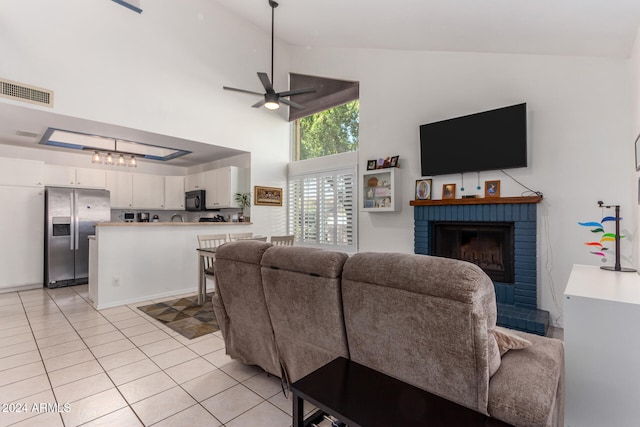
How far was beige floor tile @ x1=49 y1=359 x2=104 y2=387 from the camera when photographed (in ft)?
7.29

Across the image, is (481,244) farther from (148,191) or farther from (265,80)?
(148,191)

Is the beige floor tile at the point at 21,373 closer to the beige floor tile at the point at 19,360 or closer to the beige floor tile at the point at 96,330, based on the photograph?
the beige floor tile at the point at 19,360

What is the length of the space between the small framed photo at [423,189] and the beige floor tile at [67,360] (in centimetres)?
401

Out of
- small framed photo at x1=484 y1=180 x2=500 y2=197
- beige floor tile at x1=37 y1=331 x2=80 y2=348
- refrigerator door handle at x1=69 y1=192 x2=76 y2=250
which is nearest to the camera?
beige floor tile at x1=37 y1=331 x2=80 y2=348

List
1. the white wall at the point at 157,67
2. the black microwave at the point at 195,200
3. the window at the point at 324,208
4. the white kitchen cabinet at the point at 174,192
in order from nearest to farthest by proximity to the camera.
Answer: the white wall at the point at 157,67 → the window at the point at 324,208 → the black microwave at the point at 195,200 → the white kitchen cabinet at the point at 174,192

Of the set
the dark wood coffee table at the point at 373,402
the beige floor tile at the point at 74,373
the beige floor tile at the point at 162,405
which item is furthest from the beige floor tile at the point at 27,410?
the dark wood coffee table at the point at 373,402

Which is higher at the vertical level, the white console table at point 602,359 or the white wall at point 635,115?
the white wall at point 635,115

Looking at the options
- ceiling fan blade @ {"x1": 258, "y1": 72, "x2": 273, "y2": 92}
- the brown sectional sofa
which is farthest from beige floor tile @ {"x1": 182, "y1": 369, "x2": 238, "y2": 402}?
ceiling fan blade @ {"x1": 258, "y1": 72, "x2": 273, "y2": 92}

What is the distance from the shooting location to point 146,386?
2152 millimetres

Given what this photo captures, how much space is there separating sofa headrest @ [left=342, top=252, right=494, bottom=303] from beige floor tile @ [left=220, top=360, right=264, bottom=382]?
4.60 ft

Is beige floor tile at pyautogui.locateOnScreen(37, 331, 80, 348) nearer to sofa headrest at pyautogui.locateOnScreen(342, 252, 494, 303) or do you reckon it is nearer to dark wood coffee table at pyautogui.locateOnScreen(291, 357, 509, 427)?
dark wood coffee table at pyautogui.locateOnScreen(291, 357, 509, 427)

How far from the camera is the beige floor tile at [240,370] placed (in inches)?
90.4

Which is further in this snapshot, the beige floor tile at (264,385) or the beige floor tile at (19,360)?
the beige floor tile at (19,360)

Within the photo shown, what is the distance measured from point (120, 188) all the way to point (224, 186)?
6.81 ft
